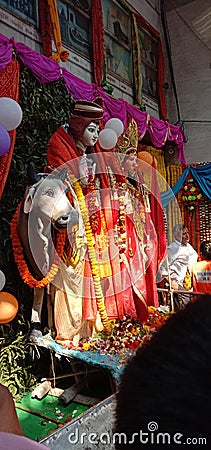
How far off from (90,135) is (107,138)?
34 centimetres

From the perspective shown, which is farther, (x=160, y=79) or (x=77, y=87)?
(x=160, y=79)

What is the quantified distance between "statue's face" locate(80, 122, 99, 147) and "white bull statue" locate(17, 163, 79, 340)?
2.02 feet

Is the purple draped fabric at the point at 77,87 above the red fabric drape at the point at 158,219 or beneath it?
above

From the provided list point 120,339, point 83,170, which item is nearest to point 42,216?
point 83,170

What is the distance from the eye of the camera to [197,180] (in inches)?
305

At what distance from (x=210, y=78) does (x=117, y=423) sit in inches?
349

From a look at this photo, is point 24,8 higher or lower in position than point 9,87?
higher

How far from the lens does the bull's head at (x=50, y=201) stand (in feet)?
9.38

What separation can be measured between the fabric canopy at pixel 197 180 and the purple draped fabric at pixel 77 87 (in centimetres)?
105

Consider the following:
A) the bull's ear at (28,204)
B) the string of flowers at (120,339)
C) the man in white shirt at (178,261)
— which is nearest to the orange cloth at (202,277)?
the man in white shirt at (178,261)

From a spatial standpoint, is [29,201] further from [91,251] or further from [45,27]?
[45,27]

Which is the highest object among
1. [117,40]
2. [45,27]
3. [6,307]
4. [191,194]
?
[117,40]

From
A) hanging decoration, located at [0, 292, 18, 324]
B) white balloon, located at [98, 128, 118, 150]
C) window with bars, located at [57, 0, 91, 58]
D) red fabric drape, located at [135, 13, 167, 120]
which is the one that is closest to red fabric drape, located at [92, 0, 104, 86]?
window with bars, located at [57, 0, 91, 58]

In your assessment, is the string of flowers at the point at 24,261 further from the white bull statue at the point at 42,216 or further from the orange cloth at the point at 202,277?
the orange cloth at the point at 202,277
